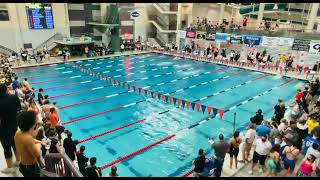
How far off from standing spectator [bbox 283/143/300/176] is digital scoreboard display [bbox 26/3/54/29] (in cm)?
2312

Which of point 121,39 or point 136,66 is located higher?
point 121,39

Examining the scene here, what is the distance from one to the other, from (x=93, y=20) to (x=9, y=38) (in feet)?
27.6

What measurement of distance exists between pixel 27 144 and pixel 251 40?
20.8 metres

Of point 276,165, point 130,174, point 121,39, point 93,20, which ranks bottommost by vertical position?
point 130,174

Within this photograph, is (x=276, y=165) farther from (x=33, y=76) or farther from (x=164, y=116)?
(x=33, y=76)

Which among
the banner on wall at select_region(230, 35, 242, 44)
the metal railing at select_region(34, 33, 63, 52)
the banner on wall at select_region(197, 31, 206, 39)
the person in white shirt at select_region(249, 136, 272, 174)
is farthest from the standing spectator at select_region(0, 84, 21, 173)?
the banner on wall at select_region(197, 31, 206, 39)

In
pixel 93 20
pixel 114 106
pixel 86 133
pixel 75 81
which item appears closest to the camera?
pixel 86 133

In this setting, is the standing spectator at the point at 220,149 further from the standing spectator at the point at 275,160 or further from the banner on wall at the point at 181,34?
the banner on wall at the point at 181,34

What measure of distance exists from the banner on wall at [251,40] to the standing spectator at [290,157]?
16.0 m

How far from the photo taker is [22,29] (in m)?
22.3

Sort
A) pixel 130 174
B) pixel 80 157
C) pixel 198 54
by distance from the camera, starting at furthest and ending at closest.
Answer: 1. pixel 198 54
2. pixel 130 174
3. pixel 80 157

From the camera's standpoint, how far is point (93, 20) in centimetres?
2692

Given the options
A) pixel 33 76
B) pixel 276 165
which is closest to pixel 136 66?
pixel 33 76

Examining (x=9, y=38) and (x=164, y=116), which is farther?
(x=9, y=38)
